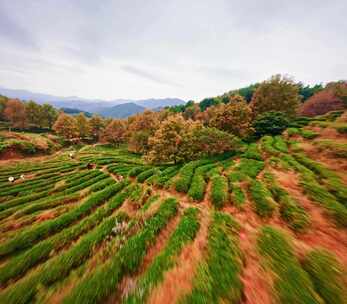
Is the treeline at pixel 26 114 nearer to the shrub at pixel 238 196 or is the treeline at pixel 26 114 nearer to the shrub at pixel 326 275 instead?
the shrub at pixel 238 196

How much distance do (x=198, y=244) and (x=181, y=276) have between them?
1679mm

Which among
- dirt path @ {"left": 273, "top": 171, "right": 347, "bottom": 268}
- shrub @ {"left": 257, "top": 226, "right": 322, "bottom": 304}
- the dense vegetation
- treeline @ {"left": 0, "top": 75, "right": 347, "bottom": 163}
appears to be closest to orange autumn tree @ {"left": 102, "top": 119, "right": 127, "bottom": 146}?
treeline @ {"left": 0, "top": 75, "right": 347, "bottom": 163}

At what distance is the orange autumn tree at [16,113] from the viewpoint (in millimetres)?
64688

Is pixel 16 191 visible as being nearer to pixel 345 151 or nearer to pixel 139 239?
pixel 139 239

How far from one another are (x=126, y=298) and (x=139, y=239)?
253cm

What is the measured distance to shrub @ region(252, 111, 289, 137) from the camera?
27156mm

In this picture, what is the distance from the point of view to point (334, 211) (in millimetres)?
7465

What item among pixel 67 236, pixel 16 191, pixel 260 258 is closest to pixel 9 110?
pixel 16 191

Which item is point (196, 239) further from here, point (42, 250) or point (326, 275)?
point (42, 250)

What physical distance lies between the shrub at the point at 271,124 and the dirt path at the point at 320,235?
22.3m

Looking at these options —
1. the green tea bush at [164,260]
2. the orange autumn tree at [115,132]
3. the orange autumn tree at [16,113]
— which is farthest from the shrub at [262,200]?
the orange autumn tree at [16,113]

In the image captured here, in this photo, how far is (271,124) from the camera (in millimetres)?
27484

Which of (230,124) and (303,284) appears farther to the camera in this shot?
(230,124)

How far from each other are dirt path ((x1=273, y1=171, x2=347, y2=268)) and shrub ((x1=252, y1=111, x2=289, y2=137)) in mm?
22346
